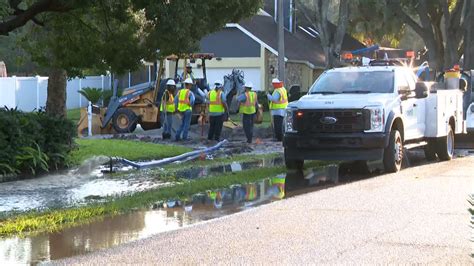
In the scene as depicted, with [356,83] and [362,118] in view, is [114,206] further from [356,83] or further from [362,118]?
[356,83]

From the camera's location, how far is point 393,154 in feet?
46.6

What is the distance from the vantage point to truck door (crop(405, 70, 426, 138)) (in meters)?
15.9

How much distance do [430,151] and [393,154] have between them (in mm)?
3134

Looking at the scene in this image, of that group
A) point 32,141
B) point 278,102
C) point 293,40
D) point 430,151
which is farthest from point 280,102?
point 293,40

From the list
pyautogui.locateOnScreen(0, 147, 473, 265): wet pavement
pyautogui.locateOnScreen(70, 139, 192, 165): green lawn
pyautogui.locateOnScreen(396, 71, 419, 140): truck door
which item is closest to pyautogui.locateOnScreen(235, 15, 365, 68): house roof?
pyautogui.locateOnScreen(70, 139, 192, 165): green lawn

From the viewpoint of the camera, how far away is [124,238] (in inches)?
350

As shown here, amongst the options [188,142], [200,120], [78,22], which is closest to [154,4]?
[78,22]

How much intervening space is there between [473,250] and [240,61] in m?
34.6

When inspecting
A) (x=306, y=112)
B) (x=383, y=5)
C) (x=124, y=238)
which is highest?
(x=383, y=5)

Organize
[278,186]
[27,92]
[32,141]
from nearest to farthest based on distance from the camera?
[278,186], [32,141], [27,92]

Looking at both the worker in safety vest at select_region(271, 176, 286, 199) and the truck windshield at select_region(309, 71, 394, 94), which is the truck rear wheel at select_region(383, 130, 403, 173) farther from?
the worker in safety vest at select_region(271, 176, 286, 199)

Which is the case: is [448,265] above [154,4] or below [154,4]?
below

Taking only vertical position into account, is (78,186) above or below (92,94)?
below

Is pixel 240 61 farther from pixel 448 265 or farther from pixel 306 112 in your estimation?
pixel 448 265
